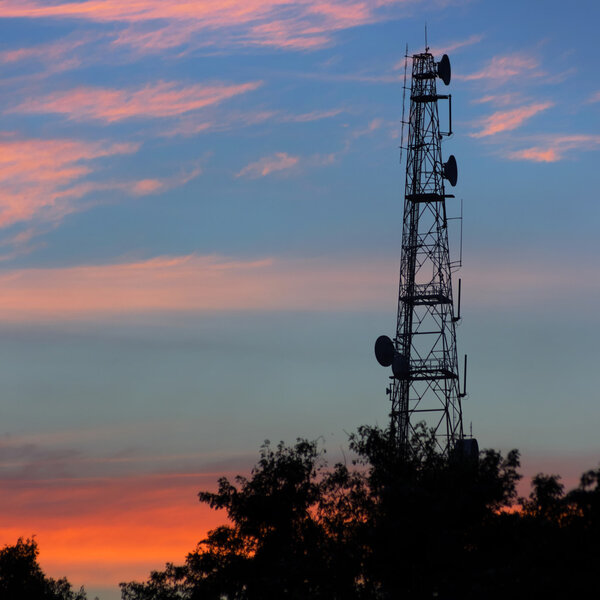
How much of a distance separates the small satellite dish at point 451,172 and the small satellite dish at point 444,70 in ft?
20.0

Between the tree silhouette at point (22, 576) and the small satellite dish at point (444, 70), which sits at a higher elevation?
the small satellite dish at point (444, 70)

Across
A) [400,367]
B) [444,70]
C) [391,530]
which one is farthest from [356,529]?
[444,70]

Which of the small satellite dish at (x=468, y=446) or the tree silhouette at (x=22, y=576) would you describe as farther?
the tree silhouette at (x=22, y=576)

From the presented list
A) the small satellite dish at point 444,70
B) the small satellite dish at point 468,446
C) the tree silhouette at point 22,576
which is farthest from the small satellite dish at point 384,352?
the tree silhouette at point 22,576

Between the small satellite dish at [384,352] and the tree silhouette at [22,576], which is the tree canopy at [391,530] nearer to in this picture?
the small satellite dish at [384,352]

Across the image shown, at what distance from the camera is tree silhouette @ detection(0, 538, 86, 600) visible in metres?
107

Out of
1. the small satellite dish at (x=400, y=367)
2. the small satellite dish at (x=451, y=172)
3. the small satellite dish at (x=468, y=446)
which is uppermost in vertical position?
the small satellite dish at (x=451, y=172)

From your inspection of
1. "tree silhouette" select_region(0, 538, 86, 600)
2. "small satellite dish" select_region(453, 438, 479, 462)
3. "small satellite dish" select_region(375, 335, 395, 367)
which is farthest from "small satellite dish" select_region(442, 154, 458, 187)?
"tree silhouette" select_region(0, 538, 86, 600)

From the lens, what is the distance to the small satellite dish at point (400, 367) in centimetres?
8362

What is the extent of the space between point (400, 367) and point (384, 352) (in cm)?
161

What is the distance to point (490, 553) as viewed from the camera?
55844 millimetres

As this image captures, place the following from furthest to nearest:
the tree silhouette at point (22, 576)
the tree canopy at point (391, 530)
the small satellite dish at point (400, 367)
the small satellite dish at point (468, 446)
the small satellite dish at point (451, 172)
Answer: the tree silhouette at point (22, 576)
the small satellite dish at point (451, 172)
the small satellite dish at point (400, 367)
the small satellite dish at point (468, 446)
the tree canopy at point (391, 530)

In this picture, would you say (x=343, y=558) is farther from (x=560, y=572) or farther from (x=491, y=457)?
(x=560, y=572)

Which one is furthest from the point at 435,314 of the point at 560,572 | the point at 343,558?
the point at 560,572
